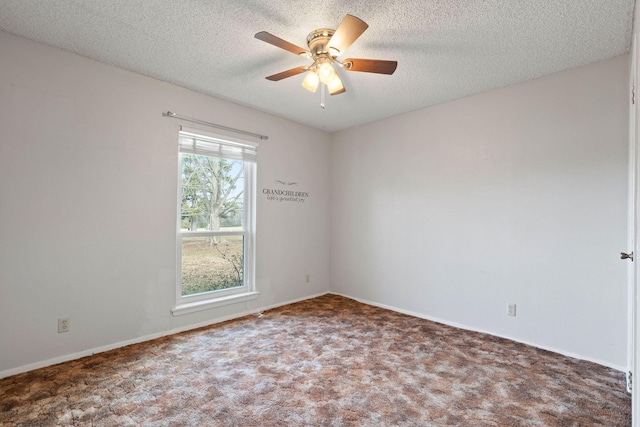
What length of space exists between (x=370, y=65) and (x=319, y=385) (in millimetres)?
2344

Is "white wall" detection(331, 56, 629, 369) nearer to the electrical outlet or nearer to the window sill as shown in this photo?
the window sill

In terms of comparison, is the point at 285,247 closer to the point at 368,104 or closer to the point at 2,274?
the point at 368,104

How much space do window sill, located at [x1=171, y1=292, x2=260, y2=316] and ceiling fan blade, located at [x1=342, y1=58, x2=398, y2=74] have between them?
2831 millimetres

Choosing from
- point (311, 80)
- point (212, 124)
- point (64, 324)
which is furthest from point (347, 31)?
point (64, 324)

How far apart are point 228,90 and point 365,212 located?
239 cm

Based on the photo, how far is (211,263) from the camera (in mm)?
3676

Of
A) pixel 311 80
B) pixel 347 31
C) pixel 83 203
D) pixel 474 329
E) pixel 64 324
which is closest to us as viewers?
pixel 347 31

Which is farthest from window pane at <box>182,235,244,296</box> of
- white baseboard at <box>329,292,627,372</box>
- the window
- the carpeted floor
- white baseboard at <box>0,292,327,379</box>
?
white baseboard at <box>329,292,627,372</box>

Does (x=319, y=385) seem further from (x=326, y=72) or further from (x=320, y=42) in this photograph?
(x=320, y=42)

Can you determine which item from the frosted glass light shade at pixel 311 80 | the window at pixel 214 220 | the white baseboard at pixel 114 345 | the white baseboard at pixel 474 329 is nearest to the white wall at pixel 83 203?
the white baseboard at pixel 114 345

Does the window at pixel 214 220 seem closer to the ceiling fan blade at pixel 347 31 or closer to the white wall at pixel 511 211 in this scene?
the white wall at pixel 511 211

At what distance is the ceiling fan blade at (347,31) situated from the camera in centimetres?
176

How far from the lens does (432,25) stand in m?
2.21

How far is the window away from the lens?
3426 mm
